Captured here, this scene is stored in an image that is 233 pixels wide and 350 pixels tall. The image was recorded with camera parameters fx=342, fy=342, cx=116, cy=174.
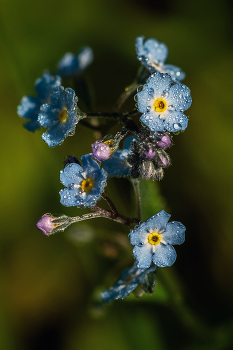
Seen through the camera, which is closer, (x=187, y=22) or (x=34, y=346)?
(x=34, y=346)

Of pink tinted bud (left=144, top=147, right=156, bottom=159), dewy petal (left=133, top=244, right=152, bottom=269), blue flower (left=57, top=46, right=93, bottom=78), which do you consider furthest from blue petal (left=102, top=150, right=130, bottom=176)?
blue flower (left=57, top=46, right=93, bottom=78)

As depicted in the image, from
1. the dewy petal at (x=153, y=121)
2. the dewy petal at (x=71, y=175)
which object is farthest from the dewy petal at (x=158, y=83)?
the dewy petal at (x=71, y=175)

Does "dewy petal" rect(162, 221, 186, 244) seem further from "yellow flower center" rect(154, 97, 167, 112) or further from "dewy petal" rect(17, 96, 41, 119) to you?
"dewy petal" rect(17, 96, 41, 119)

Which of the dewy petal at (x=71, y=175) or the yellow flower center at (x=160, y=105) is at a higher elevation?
the yellow flower center at (x=160, y=105)

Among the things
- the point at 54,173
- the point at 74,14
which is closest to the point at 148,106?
the point at 54,173

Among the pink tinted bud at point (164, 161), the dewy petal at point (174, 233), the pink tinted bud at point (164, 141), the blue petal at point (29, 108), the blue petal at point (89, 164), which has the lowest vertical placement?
the dewy petal at point (174, 233)

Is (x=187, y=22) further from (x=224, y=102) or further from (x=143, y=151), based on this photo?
(x=143, y=151)

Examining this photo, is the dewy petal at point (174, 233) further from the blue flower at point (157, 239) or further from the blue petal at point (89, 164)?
the blue petal at point (89, 164)
